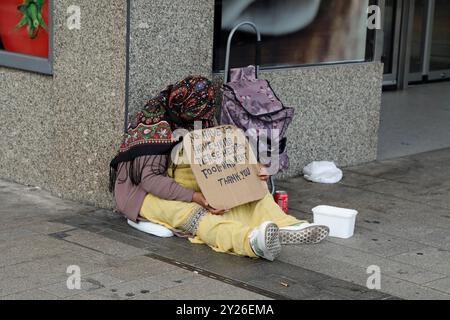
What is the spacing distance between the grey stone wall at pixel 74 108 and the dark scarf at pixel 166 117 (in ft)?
1.12

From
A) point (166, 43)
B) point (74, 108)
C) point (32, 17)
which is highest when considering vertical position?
point (32, 17)

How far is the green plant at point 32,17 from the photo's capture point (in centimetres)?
699

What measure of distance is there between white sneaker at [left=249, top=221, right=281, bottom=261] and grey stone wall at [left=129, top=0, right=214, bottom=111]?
1.44 meters

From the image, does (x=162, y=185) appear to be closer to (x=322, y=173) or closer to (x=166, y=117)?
(x=166, y=117)

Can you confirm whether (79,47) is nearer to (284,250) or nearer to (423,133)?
(284,250)

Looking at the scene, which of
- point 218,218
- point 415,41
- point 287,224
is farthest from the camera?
point 415,41

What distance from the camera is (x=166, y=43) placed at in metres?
6.44

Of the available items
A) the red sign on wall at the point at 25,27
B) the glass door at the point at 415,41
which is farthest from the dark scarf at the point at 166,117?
the glass door at the point at 415,41

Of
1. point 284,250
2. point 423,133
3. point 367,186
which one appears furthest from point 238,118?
point 423,133

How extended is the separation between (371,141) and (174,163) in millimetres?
2861

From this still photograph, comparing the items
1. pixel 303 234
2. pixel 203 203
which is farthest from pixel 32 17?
pixel 303 234

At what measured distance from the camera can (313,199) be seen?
7.02 meters

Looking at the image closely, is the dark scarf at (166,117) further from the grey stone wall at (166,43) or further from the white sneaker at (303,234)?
the white sneaker at (303,234)

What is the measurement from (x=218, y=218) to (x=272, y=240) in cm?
49
